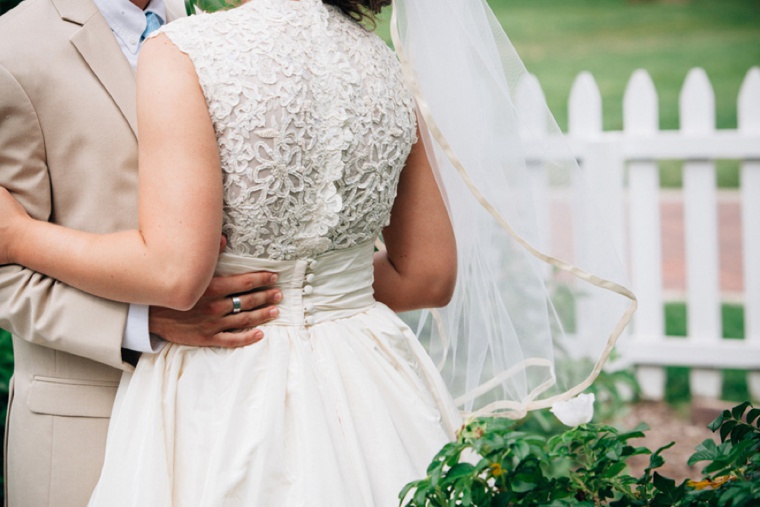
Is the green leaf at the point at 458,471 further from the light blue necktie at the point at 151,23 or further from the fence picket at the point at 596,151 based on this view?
the fence picket at the point at 596,151

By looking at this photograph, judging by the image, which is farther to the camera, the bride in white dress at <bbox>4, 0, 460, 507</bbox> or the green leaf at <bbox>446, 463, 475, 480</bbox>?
the bride in white dress at <bbox>4, 0, 460, 507</bbox>

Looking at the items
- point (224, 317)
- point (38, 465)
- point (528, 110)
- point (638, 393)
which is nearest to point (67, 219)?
point (224, 317)

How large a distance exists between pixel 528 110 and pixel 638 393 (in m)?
3.47

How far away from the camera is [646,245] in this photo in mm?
5371

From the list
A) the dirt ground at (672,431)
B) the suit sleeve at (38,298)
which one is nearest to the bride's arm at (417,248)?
the suit sleeve at (38,298)

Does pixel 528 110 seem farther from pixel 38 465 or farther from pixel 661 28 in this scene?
pixel 661 28

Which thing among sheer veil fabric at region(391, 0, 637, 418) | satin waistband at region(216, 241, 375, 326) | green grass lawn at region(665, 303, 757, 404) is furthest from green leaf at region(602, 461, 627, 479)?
green grass lawn at region(665, 303, 757, 404)

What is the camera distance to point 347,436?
187 centimetres

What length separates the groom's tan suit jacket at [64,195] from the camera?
188cm

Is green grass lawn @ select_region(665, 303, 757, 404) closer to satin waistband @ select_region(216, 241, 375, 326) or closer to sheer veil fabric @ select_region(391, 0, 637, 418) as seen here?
sheer veil fabric @ select_region(391, 0, 637, 418)

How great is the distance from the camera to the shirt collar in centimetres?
210

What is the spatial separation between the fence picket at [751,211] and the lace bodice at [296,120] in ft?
12.1

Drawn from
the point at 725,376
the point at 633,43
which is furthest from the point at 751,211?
the point at 633,43

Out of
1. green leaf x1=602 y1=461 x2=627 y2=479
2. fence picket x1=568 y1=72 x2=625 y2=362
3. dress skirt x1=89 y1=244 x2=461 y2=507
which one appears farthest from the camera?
fence picket x1=568 y1=72 x2=625 y2=362
